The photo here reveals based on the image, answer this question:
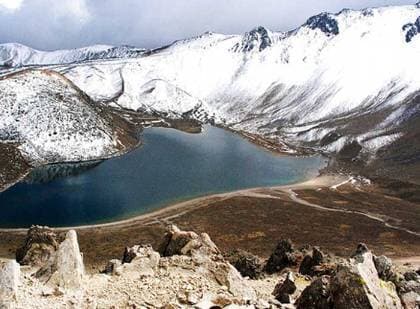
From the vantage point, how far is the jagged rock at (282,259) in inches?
1955

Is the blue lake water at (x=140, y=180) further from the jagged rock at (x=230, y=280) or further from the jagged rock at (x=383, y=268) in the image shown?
the jagged rock at (x=230, y=280)

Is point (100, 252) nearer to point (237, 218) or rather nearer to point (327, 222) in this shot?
point (237, 218)

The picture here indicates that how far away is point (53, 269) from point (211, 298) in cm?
764

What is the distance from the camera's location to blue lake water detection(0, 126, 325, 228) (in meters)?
97.6

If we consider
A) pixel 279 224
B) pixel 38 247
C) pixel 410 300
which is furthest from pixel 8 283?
pixel 279 224

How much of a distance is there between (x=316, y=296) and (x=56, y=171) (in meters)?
111

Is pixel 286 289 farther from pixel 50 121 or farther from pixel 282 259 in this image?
pixel 50 121

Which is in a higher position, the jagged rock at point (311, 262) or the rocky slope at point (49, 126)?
the rocky slope at point (49, 126)

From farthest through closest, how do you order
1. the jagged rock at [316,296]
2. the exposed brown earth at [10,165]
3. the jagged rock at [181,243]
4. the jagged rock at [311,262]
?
the exposed brown earth at [10,165] → the jagged rock at [311,262] → the jagged rock at [181,243] → the jagged rock at [316,296]

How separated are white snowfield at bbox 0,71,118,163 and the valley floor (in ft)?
157

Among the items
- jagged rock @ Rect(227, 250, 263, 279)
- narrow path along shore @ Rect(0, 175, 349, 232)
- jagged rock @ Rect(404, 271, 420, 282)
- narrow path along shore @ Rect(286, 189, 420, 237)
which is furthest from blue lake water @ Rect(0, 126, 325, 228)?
jagged rock @ Rect(404, 271, 420, 282)

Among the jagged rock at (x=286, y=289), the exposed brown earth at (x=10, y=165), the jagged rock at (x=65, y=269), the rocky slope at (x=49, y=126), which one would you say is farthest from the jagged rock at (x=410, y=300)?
the rocky slope at (x=49, y=126)

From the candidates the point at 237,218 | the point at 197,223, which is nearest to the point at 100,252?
the point at 197,223

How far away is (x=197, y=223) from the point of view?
93.3m
